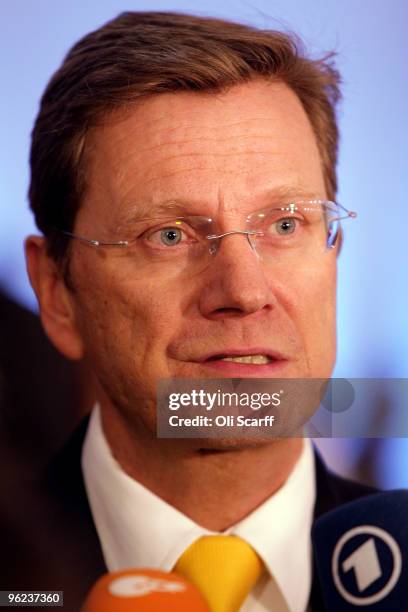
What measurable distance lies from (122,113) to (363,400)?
2.23 feet

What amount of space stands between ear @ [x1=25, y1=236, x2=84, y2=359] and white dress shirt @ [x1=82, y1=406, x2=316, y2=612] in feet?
0.82

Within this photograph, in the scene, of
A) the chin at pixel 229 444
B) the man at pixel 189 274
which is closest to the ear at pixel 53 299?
the man at pixel 189 274

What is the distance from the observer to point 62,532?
1624mm

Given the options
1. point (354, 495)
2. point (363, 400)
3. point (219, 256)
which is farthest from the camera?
point (354, 495)

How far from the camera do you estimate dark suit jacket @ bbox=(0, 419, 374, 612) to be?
156 cm

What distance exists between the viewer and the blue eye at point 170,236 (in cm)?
156

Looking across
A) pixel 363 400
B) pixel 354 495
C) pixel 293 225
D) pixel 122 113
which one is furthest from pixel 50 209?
pixel 354 495

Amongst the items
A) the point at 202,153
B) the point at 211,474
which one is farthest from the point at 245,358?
the point at 202,153

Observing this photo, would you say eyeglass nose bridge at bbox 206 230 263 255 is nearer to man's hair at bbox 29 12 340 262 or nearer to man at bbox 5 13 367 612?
man at bbox 5 13 367 612

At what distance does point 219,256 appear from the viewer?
1.51 m

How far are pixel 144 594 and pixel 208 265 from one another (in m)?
0.57

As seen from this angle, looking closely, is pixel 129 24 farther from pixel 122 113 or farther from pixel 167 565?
pixel 167 565

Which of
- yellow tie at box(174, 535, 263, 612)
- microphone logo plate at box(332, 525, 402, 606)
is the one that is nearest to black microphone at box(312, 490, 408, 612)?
microphone logo plate at box(332, 525, 402, 606)

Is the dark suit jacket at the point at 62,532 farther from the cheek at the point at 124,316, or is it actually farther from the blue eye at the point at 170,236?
the blue eye at the point at 170,236
